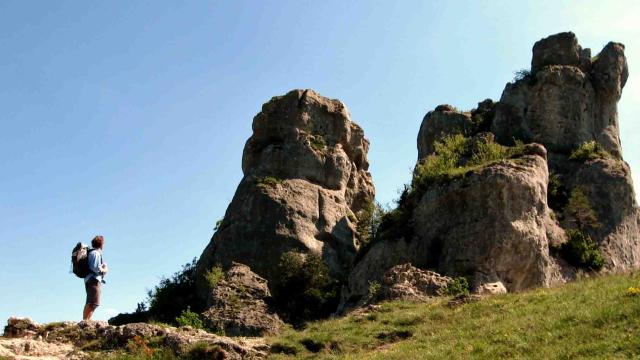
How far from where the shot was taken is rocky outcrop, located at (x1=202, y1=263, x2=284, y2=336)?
38.1 m

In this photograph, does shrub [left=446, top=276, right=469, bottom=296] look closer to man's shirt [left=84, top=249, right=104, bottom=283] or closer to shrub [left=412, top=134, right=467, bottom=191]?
shrub [left=412, top=134, right=467, bottom=191]

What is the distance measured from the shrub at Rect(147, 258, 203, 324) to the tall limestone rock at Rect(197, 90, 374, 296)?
2.44 meters

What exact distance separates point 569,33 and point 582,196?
19.7 metres

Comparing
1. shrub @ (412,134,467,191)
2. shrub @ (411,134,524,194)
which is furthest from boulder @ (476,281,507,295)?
shrub @ (412,134,467,191)

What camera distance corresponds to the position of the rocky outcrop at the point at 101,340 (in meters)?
21.8

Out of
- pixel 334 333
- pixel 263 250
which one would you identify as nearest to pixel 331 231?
pixel 263 250

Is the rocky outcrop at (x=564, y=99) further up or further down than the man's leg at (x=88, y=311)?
further up

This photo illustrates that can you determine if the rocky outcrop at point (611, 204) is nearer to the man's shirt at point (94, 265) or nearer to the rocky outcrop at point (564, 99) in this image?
the rocky outcrop at point (564, 99)

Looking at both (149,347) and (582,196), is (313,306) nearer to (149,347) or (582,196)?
(582,196)

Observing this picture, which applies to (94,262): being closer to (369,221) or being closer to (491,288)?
(491,288)

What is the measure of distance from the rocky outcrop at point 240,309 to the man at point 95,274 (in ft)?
43.1

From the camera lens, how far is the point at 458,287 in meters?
35.1

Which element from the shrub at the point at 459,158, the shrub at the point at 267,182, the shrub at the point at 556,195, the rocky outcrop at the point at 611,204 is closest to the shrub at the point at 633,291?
the shrub at the point at 459,158

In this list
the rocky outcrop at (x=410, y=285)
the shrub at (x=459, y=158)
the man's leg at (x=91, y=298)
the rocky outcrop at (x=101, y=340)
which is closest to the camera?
the rocky outcrop at (x=101, y=340)
